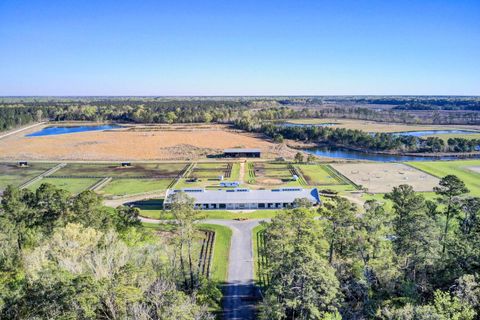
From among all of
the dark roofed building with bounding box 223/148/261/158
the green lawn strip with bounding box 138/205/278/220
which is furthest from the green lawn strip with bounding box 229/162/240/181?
the green lawn strip with bounding box 138/205/278/220

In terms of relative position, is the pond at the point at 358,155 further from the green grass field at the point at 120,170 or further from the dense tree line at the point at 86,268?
the dense tree line at the point at 86,268

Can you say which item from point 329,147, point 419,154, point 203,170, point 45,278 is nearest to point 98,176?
point 203,170

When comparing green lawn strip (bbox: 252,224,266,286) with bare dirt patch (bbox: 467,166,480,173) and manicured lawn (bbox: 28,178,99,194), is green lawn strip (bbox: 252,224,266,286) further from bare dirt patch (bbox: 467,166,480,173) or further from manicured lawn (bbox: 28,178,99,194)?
bare dirt patch (bbox: 467,166,480,173)

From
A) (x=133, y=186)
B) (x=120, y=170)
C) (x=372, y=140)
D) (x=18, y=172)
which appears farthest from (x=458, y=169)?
(x=18, y=172)

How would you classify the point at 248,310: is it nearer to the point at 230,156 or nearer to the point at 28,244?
the point at 28,244

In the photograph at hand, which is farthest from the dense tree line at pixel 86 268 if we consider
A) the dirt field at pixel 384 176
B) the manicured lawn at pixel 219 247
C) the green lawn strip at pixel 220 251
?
the dirt field at pixel 384 176
